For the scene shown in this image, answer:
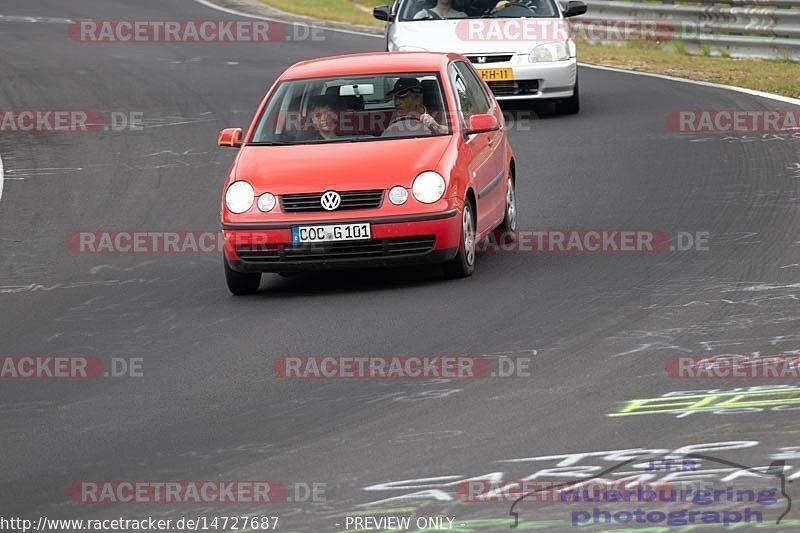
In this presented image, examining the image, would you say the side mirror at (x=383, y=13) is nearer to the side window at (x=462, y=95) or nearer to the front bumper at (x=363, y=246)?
the side window at (x=462, y=95)

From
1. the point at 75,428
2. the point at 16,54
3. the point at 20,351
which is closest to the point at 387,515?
the point at 75,428

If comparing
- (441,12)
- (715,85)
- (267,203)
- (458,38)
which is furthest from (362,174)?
(715,85)

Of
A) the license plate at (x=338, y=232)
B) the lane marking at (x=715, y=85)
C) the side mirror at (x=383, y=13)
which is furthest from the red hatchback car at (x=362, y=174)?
the lane marking at (x=715, y=85)

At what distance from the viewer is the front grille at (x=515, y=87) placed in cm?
1992

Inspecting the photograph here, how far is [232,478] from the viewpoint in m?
6.81

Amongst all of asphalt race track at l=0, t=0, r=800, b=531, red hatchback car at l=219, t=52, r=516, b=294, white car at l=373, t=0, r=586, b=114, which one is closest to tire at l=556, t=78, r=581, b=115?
white car at l=373, t=0, r=586, b=114

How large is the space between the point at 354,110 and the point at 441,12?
8.62 m

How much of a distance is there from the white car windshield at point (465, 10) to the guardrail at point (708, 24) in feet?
20.2

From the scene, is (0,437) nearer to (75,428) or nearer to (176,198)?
(75,428)

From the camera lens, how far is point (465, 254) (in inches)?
444

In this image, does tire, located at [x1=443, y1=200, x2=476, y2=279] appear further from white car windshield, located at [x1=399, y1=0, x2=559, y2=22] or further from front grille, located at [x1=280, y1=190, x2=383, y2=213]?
white car windshield, located at [x1=399, y1=0, x2=559, y2=22]

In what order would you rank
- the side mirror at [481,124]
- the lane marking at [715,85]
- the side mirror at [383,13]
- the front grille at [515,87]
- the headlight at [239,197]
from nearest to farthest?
1. the headlight at [239,197]
2. the side mirror at [481,124]
3. the front grille at [515,87]
4. the lane marking at [715,85]
5. the side mirror at [383,13]

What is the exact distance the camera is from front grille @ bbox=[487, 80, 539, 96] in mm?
19922

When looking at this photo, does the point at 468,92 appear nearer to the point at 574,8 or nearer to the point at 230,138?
the point at 230,138
